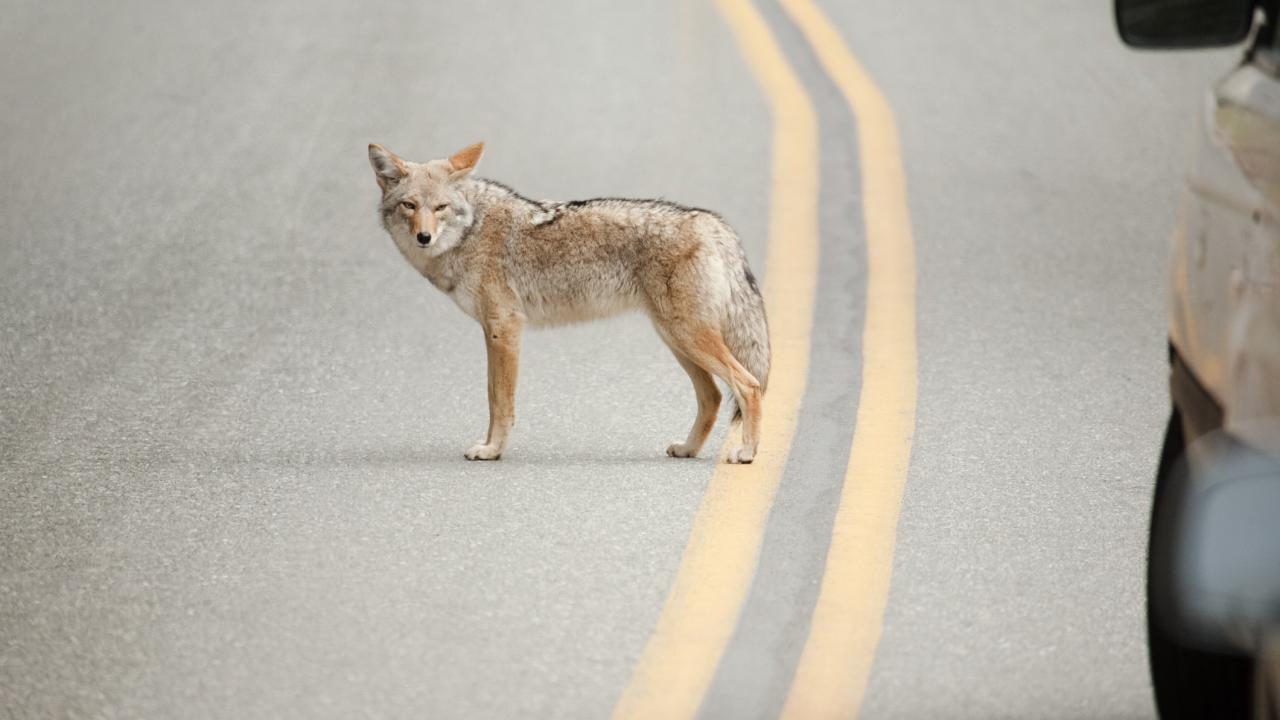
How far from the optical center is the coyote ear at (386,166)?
7.39 m

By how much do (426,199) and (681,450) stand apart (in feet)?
4.98

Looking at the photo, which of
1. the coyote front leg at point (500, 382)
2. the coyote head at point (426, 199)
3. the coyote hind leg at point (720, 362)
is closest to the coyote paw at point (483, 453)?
the coyote front leg at point (500, 382)

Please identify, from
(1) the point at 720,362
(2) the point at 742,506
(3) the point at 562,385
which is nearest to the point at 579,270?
(1) the point at 720,362

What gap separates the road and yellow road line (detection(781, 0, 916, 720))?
39 mm

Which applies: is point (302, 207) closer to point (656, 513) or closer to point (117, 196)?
point (117, 196)

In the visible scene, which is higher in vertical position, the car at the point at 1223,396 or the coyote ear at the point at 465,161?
the car at the point at 1223,396

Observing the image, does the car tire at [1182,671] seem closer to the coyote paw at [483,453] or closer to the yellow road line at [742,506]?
the yellow road line at [742,506]

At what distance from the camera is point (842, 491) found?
6391mm

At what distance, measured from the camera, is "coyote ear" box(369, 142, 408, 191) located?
24.3 ft

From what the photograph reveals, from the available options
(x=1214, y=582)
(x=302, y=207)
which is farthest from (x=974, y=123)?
(x=1214, y=582)

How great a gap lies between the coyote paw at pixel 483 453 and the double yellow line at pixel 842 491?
2.95 feet

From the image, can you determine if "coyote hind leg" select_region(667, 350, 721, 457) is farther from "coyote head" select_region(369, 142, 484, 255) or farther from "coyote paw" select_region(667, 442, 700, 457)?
"coyote head" select_region(369, 142, 484, 255)

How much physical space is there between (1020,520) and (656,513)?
1.22 m

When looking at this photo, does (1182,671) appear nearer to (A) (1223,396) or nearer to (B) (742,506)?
(A) (1223,396)
